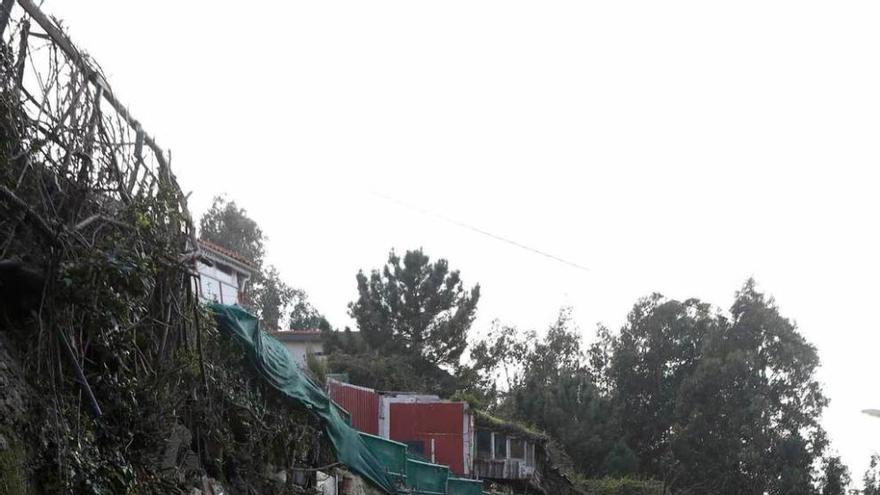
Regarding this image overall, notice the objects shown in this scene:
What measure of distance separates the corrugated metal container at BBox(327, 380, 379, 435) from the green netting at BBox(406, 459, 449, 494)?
7.66m

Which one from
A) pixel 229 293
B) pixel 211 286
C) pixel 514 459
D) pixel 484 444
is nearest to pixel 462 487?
pixel 211 286

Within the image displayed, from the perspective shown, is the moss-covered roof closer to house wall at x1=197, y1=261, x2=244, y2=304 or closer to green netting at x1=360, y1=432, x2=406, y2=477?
house wall at x1=197, y1=261, x2=244, y2=304

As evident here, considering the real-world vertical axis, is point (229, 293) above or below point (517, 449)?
above

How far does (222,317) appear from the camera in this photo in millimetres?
14844

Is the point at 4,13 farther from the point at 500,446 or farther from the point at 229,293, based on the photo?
the point at 500,446

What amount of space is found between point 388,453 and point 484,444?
61.0 feet

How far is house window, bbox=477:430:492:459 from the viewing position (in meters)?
37.8

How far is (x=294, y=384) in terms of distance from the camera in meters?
16.2

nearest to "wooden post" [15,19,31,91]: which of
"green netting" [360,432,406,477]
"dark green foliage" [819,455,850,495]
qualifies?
"green netting" [360,432,406,477]

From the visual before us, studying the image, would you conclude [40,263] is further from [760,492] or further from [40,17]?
[760,492]

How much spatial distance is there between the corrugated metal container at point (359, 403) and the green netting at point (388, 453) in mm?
9110

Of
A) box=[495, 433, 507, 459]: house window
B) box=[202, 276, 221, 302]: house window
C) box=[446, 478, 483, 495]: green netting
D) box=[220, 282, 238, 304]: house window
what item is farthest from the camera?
box=[495, 433, 507, 459]: house window

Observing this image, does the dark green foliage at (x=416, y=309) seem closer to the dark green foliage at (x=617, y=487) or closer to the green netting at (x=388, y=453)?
the dark green foliage at (x=617, y=487)

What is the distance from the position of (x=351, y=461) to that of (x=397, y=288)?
95.7 ft
